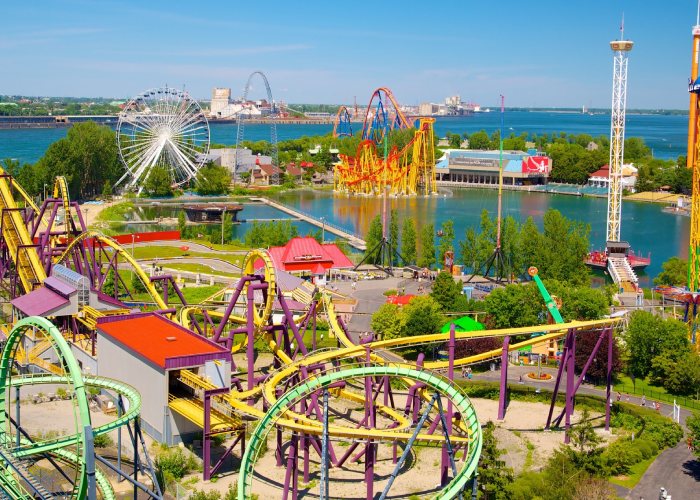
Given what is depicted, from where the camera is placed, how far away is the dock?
1634 inches

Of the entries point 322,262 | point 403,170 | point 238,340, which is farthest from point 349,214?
point 238,340

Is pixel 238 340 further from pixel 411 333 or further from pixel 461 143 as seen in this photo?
pixel 461 143

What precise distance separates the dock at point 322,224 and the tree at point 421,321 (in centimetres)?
1537

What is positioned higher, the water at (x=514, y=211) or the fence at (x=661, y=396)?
the water at (x=514, y=211)

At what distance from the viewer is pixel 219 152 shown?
68812 millimetres

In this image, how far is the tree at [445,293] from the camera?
86.4ft

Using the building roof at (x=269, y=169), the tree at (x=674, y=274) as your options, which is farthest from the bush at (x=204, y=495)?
the building roof at (x=269, y=169)

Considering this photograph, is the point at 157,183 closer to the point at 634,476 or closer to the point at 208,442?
the point at 208,442

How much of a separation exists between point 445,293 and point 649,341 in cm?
656

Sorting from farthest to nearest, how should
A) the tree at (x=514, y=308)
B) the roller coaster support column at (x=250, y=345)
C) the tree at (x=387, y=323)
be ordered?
1. the tree at (x=514, y=308)
2. the tree at (x=387, y=323)
3. the roller coaster support column at (x=250, y=345)

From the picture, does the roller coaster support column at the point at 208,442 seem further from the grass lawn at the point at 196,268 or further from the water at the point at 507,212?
the water at the point at 507,212

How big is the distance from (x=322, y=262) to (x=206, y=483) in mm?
16211

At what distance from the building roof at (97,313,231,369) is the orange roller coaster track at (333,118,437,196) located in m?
40.1

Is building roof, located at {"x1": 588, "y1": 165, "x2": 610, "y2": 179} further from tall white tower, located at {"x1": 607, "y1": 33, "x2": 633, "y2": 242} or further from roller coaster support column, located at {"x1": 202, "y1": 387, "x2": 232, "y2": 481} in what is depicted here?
roller coaster support column, located at {"x1": 202, "y1": 387, "x2": 232, "y2": 481}
